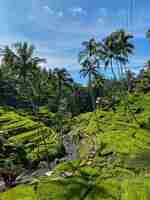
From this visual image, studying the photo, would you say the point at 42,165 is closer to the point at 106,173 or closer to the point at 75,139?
the point at 75,139

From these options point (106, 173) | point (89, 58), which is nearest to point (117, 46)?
point (89, 58)

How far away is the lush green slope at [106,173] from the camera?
12.2m

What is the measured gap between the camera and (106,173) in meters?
16.0

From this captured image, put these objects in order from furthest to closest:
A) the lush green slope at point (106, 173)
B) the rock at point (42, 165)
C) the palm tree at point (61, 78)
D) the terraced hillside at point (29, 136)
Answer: the palm tree at point (61, 78) → the terraced hillside at point (29, 136) → the rock at point (42, 165) → the lush green slope at point (106, 173)

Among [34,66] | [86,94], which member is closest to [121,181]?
[34,66]

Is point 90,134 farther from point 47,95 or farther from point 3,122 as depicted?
point 47,95

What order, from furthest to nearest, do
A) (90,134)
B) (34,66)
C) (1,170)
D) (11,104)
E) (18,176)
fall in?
(11,104), (34,66), (90,134), (18,176), (1,170)

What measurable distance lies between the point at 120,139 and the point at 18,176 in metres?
10.6

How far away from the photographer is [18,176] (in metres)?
26.6

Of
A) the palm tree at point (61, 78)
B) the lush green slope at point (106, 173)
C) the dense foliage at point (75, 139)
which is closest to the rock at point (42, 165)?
the dense foliage at point (75, 139)

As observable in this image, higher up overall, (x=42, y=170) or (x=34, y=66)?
(x=34, y=66)

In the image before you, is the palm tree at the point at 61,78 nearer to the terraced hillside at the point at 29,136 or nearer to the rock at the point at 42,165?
the terraced hillside at the point at 29,136

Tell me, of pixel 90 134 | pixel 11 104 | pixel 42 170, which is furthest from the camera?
pixel 11 104

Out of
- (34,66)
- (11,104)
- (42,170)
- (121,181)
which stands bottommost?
(42,170)
